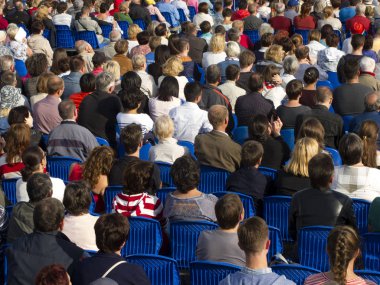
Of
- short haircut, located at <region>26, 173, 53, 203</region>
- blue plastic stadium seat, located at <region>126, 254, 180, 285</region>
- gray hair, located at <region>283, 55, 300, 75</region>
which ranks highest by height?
gray hair, located at <region>283, 55, 300, 75</region>

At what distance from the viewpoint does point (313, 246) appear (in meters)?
7.47

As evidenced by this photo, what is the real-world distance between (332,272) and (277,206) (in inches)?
96.6

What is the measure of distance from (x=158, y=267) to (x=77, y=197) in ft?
3.50

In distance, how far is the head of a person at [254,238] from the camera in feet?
20.0

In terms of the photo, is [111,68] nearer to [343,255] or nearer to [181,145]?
[181,145]

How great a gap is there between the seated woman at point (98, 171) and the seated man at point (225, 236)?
196 cm

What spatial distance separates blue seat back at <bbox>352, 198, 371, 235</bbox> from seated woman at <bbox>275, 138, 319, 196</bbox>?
67cm

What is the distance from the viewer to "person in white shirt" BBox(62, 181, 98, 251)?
757 cm

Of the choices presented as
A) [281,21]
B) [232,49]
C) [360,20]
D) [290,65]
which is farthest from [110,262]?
[281,21]

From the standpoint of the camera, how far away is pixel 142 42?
15289 millimetres

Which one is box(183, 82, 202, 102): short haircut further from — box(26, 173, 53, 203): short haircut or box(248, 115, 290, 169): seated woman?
box(26, 173, 53, 203): short haircut

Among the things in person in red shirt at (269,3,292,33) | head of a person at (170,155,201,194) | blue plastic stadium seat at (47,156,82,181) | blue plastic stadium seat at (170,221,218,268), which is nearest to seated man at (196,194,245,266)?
blue plastic stadium seat at (170,221,218,268)

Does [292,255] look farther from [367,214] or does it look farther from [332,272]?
[332,272]

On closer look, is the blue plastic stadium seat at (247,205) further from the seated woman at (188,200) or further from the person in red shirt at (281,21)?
the person in red shirt at (281,21)
